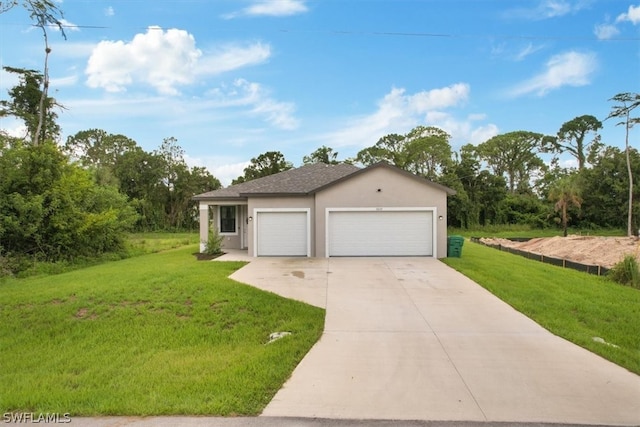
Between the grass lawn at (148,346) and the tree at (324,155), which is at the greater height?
the tree at (324,155)

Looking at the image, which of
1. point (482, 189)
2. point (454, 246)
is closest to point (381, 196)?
point (454, 246)

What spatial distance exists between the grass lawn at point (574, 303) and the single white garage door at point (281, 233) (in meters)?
5.64

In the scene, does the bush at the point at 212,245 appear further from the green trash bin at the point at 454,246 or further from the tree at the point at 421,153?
the tree at the point at 421,153

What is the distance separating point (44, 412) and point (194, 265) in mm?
8204

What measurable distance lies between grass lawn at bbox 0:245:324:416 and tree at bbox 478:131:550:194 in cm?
4965

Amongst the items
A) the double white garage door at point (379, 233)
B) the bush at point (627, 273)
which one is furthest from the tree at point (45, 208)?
the bush at point (627, 273)

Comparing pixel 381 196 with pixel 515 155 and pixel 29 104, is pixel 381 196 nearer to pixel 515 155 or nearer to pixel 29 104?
pixel 29 104

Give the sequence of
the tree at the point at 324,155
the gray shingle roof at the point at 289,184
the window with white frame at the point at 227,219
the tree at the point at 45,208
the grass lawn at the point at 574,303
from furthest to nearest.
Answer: the tree at the point at 324,155
the window with white frame at the point at 227,219
the gray shingle roof at the point at 289,184
the tree at the point at 45,208
the grass lawn at the point at 574,303

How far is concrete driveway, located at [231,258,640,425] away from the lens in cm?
362

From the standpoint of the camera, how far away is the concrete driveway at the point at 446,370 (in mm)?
3625

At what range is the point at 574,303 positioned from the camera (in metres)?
8.15

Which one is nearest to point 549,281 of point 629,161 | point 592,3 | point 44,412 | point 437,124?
point 592,3

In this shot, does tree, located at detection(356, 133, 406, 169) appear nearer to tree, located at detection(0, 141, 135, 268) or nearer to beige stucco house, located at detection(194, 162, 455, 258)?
beige stucco house, located at detection(194, 162, 455, 258)

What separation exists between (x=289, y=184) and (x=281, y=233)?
2.44m
